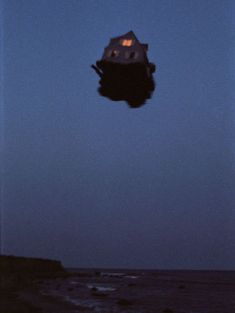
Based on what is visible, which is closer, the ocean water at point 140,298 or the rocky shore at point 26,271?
the ocean water at point 140,298

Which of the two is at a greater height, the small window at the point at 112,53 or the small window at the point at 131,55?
the small window at the point at 112,53

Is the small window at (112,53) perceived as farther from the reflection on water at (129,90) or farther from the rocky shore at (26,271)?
the rocky shore at (26,271)

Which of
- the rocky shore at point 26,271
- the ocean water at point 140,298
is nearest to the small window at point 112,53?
the ocean water at point 140,298

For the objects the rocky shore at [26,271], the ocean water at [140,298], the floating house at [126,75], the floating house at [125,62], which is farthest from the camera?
the rocky shore at [26,271]

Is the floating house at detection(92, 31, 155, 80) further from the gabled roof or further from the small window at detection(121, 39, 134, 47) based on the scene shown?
the gabled roof

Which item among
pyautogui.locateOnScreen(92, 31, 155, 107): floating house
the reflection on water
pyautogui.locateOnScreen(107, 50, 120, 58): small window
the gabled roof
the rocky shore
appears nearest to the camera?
the reflection on water

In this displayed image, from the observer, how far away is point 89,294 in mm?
49500

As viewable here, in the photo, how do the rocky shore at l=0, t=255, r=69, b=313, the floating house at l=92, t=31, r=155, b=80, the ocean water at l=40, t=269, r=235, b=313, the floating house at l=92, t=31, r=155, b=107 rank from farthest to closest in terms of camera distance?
the rocky shore at l=0, t=255, r=69, b=313, the ocean water at l=40, t=269, r=235, b=313, the floating house at l=92, t=31, r=155, b=80, the floating house at l=92, t=31, r=155, b=107

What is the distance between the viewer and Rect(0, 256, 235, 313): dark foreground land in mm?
33600

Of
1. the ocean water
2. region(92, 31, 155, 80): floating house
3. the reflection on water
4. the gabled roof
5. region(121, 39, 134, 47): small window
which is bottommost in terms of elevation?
the ocean water

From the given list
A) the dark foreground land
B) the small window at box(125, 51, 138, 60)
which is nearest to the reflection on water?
the small window at box(125, 51, 138, 60)

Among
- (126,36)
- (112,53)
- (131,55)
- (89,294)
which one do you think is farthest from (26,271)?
(131,55)

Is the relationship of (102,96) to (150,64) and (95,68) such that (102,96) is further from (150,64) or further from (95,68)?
(150,64)

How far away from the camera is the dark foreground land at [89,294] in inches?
1323
